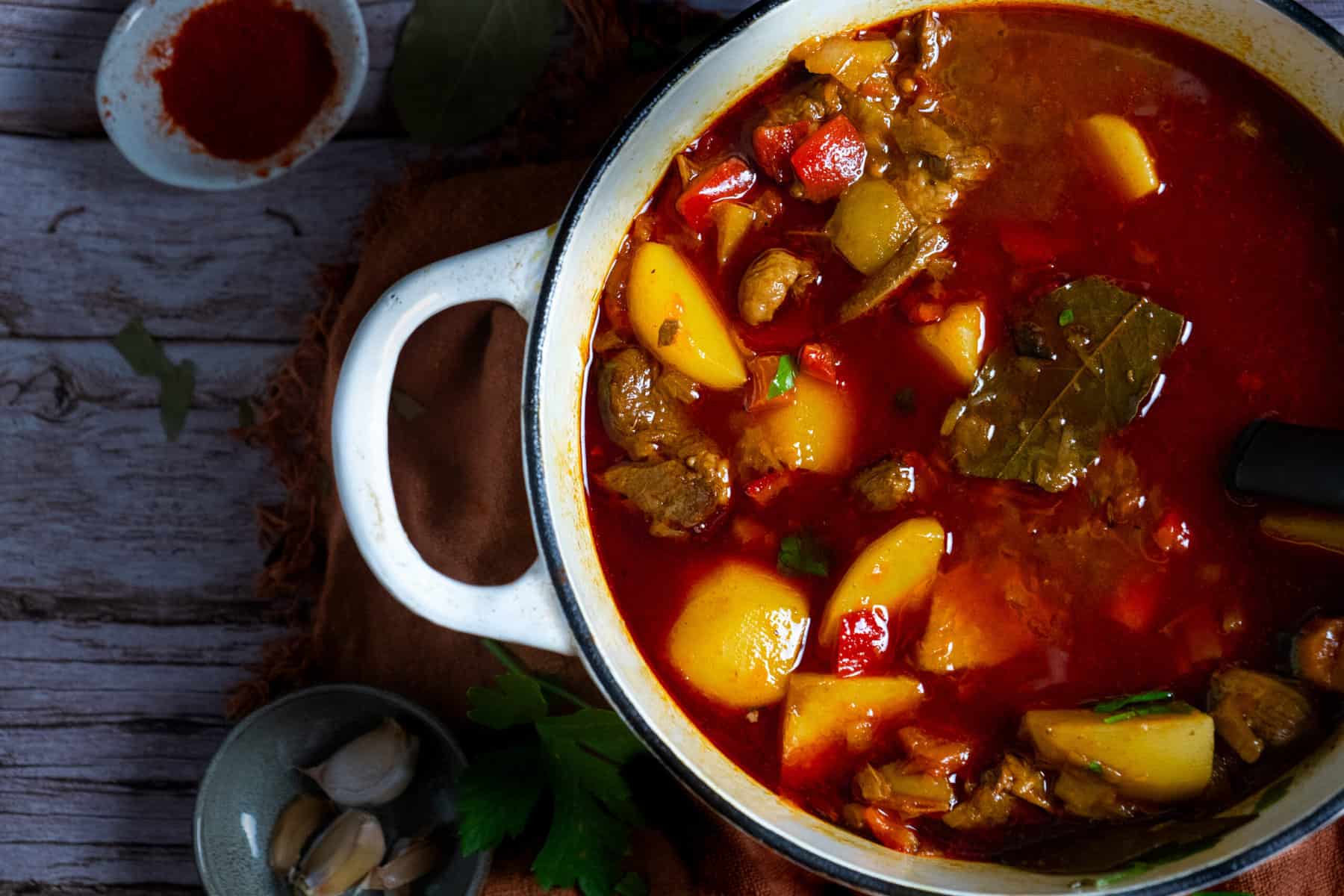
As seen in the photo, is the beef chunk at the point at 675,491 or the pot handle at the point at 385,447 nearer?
the pot handle at the point at 385,447

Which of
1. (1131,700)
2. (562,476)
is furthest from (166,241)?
(1131,700)

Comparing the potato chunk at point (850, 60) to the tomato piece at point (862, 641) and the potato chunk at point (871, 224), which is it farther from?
the tomato piece at point (862, 641)

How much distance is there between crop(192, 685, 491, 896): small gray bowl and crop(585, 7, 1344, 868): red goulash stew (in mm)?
798

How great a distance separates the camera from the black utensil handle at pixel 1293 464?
2.27 m

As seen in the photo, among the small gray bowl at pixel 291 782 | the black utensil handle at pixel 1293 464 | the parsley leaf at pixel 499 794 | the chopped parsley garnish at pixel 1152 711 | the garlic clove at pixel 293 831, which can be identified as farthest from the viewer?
the garlic clove at pixel 293 831

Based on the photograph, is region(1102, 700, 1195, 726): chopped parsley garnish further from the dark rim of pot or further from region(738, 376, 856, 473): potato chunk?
region(738, 376, 856, 473): potato chunk

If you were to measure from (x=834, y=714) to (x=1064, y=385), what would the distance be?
855 millimetres

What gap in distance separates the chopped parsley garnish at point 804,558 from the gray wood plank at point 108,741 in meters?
1.56

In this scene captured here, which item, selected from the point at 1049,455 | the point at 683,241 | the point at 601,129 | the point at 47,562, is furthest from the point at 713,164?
the point at 47,562

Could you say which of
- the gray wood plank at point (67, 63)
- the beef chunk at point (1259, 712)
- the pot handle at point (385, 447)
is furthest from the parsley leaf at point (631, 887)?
the gray wood plank at point (67, 63)

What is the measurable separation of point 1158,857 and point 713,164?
68.3 inches

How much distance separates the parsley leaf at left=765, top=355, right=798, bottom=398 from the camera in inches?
99.0

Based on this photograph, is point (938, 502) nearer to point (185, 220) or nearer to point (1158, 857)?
point (1158, 857)

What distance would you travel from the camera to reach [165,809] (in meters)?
3.29
